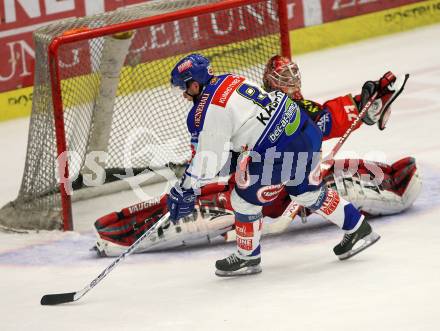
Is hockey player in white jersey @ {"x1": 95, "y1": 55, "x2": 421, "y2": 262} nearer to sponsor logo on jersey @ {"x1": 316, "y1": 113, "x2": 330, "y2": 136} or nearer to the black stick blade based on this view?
sponsor logo on jersey @ {"x1": 316, "y1": 113, "x2": 330, "y2": 136}

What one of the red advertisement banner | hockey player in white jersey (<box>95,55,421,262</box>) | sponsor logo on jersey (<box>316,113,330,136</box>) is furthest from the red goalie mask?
the red advertisement banner

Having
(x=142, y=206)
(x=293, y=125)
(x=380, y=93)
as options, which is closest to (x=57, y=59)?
(x=142, y=206)

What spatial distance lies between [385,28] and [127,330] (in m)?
5.90

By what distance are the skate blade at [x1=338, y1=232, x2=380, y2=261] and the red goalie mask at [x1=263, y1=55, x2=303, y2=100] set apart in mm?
818

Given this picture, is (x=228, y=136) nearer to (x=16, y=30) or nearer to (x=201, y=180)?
(x=201, y=180)

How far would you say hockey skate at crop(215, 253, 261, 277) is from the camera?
5.05 meters

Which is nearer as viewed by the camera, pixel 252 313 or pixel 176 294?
pixel 252 313

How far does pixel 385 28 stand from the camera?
32.4 ft

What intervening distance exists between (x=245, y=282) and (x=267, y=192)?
0.39 meters

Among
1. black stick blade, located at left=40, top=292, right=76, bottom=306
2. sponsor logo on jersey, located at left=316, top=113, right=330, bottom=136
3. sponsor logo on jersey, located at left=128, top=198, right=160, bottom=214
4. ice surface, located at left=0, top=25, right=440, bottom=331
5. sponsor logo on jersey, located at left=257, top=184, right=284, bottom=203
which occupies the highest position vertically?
sponsor logo on jersey, located at left=316, top=113, right=330, bottom=136

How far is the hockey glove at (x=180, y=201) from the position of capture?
4840mm

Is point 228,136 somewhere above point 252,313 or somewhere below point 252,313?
above

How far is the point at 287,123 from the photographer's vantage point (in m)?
4.93

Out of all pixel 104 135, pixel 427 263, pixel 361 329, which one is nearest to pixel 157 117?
pixel 104 135
